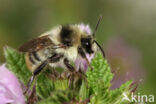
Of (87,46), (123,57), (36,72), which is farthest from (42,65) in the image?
(123,57)

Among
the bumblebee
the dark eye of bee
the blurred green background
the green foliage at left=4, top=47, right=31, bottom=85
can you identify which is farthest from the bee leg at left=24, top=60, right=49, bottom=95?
the blurred green background

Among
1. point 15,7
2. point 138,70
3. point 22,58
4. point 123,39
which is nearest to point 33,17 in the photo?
point 15,7

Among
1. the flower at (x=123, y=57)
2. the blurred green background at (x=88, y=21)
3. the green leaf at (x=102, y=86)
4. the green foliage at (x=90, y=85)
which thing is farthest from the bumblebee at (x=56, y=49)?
the blurred green background at (x=88, y=21)

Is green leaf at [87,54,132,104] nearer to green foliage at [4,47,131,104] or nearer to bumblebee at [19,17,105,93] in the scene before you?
green foliage at [4,47,131,104]

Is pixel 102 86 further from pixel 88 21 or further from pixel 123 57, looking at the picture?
pixel 88 21

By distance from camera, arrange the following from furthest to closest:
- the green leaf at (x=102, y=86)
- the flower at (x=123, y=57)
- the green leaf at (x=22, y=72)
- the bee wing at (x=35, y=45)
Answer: the flower at (x=123, y=57) → the bee wing at (x=35, y=45) → the green leaf at (x=22, y=72) → the green leaf at (x=102, y=86)

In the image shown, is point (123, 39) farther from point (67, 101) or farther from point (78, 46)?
point (67, 101)

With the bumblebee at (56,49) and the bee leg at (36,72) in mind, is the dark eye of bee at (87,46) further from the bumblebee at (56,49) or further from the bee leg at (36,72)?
the bee leg at (36,72)
